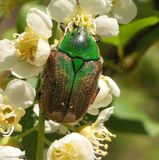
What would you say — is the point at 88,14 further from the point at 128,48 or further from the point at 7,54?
the point at 128,48

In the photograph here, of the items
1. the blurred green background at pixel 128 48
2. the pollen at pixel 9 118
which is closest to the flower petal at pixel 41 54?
the pollen at pixel 9 118

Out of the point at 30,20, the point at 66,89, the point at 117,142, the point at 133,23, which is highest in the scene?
the point at 30,20

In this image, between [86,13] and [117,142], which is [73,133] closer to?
[86,13]

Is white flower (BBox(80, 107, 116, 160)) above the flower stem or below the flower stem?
below

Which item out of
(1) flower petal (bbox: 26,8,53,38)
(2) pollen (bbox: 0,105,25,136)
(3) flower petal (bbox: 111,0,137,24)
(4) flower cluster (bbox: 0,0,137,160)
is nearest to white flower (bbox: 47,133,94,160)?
(4) flower cluster (bbox: 0,0,137,160)

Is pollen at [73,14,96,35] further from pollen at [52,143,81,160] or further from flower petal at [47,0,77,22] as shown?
pollen at [52,143,81,160]

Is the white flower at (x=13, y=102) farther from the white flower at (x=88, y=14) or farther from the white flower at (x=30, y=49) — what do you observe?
the white flower at (x=88, y=14)

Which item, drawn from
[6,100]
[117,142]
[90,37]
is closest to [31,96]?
[6,100]
